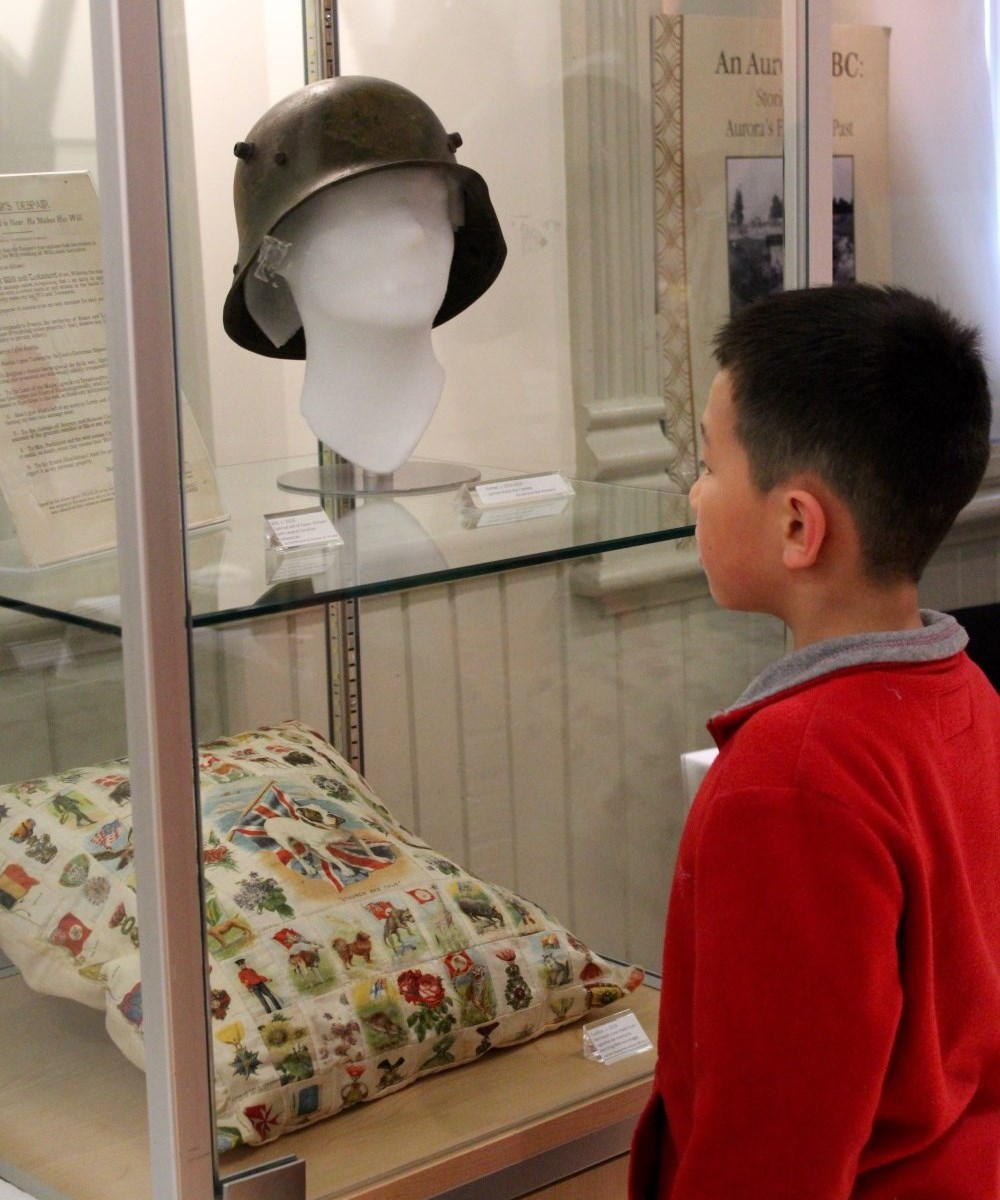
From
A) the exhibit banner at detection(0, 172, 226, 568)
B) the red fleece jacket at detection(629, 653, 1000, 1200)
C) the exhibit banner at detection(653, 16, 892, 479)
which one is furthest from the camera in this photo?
the exhibit banner at detection(653, 16, 892, 479)

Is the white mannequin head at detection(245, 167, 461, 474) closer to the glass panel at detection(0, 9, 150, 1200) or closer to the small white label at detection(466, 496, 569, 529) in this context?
the small white label at detection(466, 496, 569, 529)

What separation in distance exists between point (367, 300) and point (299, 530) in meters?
0.24

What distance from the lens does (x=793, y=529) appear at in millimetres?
795

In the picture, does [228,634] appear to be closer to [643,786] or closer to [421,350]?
[421,350]

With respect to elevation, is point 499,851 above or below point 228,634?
below

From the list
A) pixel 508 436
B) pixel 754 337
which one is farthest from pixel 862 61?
pixel 754 337

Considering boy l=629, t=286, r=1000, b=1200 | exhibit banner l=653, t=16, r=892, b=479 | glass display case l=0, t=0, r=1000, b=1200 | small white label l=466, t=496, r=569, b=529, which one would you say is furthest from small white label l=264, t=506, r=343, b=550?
exhibit banner l=653, t=16, r=892, b=479

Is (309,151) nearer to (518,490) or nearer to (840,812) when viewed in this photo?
(518,490)

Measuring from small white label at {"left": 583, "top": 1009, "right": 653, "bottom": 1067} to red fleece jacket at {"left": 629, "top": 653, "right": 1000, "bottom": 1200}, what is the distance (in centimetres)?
30

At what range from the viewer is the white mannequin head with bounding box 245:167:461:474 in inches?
44.6

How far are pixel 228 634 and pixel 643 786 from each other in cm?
64

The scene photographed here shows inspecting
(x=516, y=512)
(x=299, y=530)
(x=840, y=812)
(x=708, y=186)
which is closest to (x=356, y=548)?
(x=299, y=530)

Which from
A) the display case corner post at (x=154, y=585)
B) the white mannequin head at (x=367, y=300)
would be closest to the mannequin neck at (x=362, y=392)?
the white mannequin head at (x=367, y=300)

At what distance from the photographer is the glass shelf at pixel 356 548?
2.84 ft
